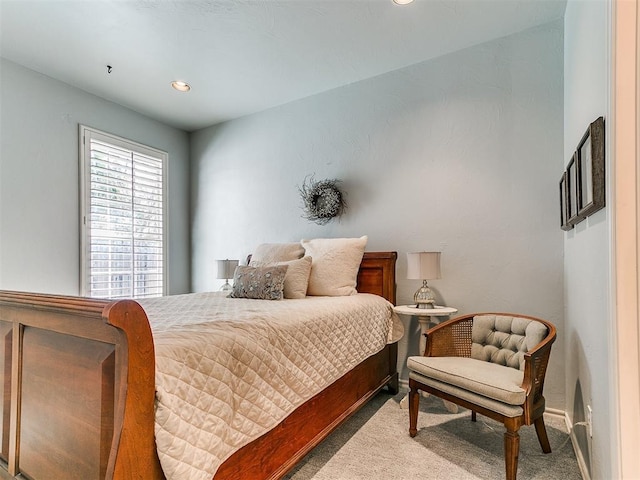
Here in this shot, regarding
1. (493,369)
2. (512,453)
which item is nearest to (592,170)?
(493,369)

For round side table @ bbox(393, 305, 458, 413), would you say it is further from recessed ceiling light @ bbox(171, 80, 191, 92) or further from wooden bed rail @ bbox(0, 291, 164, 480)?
recessed ceiling light @ bbox(171, 80, 191, 92)

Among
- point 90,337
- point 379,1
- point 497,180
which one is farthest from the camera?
point 497,180

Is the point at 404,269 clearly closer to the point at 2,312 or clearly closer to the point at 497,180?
the point at 497,180

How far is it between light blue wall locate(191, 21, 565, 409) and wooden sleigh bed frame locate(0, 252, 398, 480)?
1765 millimetres

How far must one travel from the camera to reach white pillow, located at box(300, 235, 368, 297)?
2777mm

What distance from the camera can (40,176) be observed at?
305cm

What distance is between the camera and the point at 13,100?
290cm

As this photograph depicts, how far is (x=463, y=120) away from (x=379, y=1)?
113 cm

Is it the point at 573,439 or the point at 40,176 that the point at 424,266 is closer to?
the point at 573,439

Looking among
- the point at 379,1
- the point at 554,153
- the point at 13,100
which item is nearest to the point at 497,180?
the point at 554,153

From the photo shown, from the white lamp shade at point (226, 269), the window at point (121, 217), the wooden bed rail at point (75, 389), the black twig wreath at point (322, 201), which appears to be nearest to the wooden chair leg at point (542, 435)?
the wooden bed rail at point (75, 389)

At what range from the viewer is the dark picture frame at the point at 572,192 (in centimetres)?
165

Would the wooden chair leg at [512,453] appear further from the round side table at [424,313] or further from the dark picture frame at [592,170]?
the dark picture frame at [592,170]

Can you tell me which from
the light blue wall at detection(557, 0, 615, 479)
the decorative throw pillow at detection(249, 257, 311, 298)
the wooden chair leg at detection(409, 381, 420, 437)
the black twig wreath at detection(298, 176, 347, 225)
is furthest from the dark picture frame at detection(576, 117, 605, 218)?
the black twig wreath at detection(298, 176, 347, 225)
